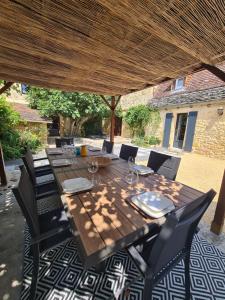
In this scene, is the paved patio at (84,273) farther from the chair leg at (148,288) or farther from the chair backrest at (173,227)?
the chair backrest at (173,227)

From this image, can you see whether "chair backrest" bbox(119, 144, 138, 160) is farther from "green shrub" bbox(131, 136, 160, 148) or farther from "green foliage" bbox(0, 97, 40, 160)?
"green shrub" bbox(131, 136, 160, 148)

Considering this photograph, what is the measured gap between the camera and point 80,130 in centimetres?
1366

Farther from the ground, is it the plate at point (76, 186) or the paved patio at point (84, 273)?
the plate at point (76, 186)

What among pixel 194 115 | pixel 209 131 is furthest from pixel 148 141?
pixel 209 131

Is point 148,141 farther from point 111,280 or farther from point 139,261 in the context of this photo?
point 139,261

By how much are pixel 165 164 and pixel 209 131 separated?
6013 mm

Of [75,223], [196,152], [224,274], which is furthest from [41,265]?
[196,152]

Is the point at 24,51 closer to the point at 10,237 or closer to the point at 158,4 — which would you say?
the point at 158,4

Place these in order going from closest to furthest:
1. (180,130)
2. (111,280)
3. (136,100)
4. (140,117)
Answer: (111,280) < (180,130) < (140,117) < (136,100)

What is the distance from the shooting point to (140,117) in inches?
423

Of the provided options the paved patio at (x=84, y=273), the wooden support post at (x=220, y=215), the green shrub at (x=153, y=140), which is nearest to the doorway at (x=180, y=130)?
the green shrub at (x=153, y=140)

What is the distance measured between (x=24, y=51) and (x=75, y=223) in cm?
217

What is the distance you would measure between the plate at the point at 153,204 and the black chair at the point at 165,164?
1056 millimetres

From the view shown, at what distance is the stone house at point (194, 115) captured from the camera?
6.90 meters
